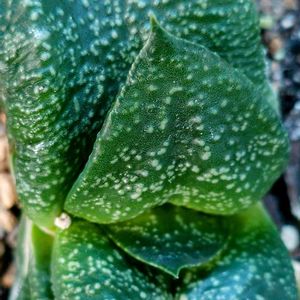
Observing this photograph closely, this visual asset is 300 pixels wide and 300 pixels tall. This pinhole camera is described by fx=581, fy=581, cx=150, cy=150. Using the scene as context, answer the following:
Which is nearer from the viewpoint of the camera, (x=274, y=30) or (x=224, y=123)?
(x=224, y=123)

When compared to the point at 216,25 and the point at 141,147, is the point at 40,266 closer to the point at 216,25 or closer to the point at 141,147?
the point at 141,147

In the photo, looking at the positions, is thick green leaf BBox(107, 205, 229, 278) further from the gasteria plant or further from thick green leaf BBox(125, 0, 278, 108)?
thick green leaf BBox(125, 0, 278, 108)

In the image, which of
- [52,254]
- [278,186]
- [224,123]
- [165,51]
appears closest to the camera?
[165,51]

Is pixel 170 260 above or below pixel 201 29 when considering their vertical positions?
below

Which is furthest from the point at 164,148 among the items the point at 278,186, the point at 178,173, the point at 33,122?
the point at 278,186

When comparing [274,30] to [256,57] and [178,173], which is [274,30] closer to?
[256,57]

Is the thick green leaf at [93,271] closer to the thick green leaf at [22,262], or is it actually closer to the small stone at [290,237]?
the thick green leaf at [22,262]

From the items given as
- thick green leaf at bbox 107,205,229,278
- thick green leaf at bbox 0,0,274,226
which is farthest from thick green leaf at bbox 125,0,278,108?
thick green leaf at bbox 107,205,229,278

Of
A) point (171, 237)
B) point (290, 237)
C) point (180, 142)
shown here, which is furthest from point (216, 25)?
point (290, 237)
